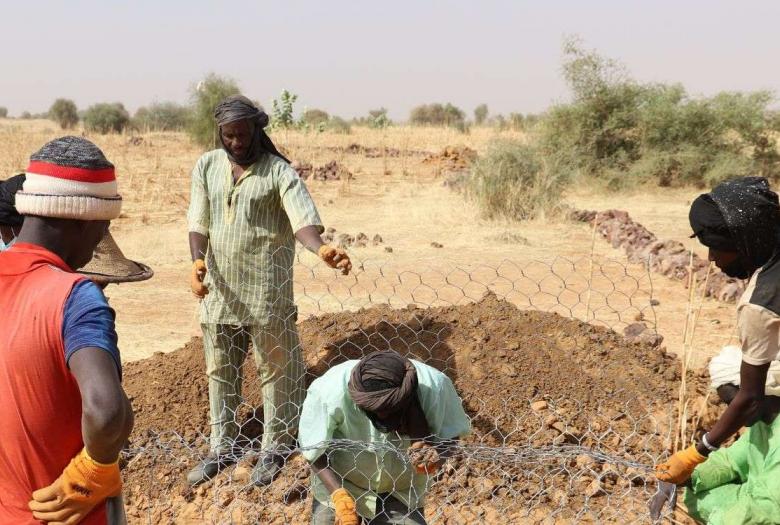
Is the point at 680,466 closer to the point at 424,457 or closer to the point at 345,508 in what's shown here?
the point at 424,457

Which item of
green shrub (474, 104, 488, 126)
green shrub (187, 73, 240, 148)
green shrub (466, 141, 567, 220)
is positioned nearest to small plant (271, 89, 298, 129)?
green shrub (187, 73, 240, 148)

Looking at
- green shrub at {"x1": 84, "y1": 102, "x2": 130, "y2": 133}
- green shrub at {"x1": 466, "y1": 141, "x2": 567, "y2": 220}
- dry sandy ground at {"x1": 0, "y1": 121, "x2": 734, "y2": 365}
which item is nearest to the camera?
dry sandy ground at {"x1": 0, "y1": 121, "x2": 734, "y2": 365}

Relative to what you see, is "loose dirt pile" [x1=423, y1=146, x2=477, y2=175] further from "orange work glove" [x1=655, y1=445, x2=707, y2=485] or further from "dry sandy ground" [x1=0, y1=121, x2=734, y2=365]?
"orange work glove" [x1=655, y1=445, x2=707, y2=485]

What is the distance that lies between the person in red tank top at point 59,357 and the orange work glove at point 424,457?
1.08 metres

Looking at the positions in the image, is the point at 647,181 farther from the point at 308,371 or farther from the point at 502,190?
the point at 308,371

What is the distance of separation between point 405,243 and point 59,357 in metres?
8.31

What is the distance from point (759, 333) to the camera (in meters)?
2.12

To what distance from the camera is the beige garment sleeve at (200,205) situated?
3.82 m

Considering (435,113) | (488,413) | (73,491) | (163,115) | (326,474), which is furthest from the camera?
(435,113)

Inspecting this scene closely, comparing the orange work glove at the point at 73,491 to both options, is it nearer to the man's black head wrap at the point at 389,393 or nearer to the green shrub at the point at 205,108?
the man's black head wrap at the point at 389,393

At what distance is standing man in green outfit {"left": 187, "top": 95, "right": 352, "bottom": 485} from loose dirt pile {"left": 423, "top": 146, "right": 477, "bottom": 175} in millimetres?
14640

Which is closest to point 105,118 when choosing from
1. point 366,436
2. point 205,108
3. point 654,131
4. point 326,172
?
point 205,108

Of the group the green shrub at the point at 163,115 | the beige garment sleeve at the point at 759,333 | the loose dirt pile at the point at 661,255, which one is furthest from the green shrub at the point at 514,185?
the green shrub at the point at 163,115

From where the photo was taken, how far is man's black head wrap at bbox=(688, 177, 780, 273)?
2221 millimetres
